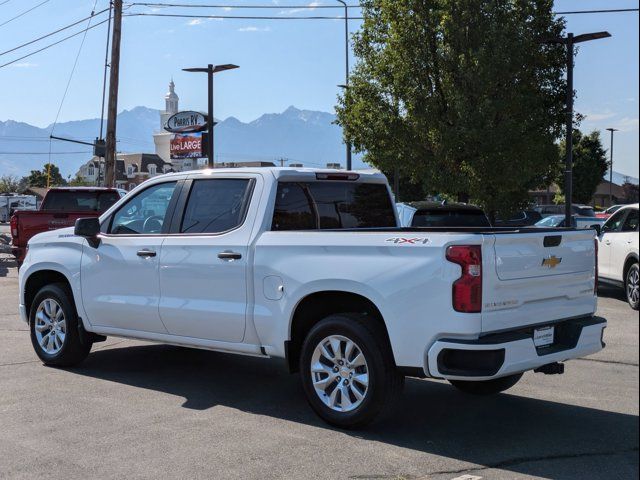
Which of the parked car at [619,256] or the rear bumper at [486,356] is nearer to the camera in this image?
the rear bumper at [486,356]

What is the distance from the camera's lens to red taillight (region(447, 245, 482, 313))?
465 cm

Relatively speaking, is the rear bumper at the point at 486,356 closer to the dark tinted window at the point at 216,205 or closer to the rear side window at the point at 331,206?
the rear side window at the point at 331,206

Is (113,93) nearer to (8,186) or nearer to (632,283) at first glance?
(632,283)

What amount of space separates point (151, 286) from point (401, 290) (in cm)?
257

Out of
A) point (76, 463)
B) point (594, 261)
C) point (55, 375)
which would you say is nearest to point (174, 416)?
point (76, 463)

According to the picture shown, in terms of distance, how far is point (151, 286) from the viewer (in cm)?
650

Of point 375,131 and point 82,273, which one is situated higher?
point 375,131

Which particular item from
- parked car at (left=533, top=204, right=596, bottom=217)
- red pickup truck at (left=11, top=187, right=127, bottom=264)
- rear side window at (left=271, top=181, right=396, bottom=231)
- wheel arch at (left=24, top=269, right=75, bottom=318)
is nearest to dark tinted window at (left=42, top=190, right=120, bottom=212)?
red pickup truck at (left=11, top=187, right=127, bottom=264)

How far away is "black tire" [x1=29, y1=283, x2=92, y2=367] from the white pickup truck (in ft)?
0.05

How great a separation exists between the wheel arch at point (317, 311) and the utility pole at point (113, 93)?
17164 millimetres

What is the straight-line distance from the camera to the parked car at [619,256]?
37.9 ft

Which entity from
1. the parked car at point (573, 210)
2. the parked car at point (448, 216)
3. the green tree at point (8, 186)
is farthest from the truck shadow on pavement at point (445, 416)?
the green tree at point (8, 186)

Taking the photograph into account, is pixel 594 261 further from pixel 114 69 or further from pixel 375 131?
pixel 114 69

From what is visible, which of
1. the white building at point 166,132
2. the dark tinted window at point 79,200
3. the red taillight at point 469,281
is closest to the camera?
the red taillight at point 469,281
